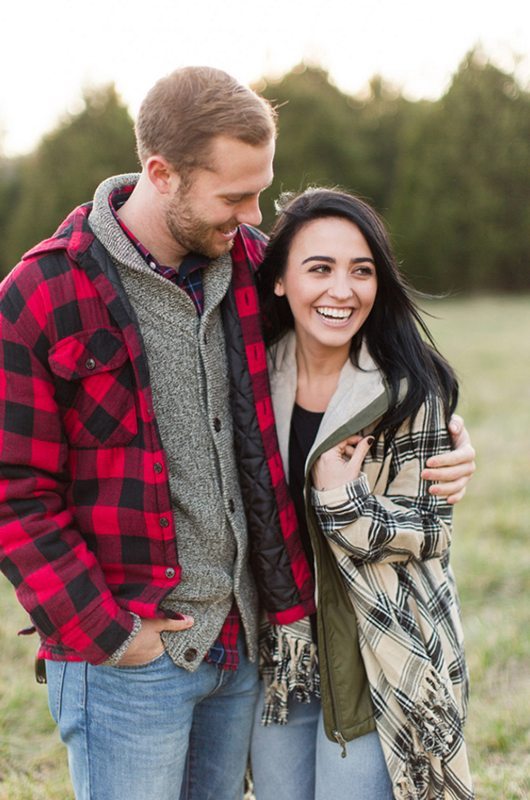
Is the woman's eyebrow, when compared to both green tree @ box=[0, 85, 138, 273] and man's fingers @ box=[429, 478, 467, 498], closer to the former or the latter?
man's fingers @ box=[429, 478, 467, 498]

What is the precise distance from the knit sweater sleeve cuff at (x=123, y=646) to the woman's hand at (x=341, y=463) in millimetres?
643

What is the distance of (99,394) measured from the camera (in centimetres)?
A: 216

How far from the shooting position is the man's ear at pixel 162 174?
228 centimetres

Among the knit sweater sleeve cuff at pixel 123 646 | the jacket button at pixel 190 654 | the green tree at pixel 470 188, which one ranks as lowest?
the jacket button at pixel 190 654

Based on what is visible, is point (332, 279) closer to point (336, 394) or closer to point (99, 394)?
point (336, 394)

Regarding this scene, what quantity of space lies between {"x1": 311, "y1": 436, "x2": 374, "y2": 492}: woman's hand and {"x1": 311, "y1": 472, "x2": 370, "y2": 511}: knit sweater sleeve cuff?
1.0 inches

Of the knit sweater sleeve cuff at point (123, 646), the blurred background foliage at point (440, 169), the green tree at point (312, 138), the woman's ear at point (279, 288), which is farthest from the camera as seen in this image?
the blurred background foliage at point (440, 169)

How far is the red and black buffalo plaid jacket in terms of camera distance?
206 cm

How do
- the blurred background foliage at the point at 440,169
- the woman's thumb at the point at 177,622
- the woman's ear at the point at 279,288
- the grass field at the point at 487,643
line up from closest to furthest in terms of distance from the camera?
the woman's thumb at the point at 177,622, the woman's ear at the point at 279,288, the grass field at the point at 487,643, the blurred background foliage at the point at 440,169

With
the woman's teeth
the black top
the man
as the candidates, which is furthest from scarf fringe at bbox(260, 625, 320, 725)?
the woman's teeth

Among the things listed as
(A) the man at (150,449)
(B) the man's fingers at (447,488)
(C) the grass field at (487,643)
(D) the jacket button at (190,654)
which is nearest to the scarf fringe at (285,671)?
(A) the man at (150,449)

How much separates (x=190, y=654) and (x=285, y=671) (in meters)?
0.41

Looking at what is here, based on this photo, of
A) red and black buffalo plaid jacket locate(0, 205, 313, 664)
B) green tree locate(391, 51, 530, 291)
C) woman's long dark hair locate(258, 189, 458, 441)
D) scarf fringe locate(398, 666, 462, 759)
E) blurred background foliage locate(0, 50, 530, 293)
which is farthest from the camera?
green tree locate(391, 51, 530, 291)

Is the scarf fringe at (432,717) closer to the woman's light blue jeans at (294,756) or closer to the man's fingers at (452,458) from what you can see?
the woman's light blue jeans at (294,756)
